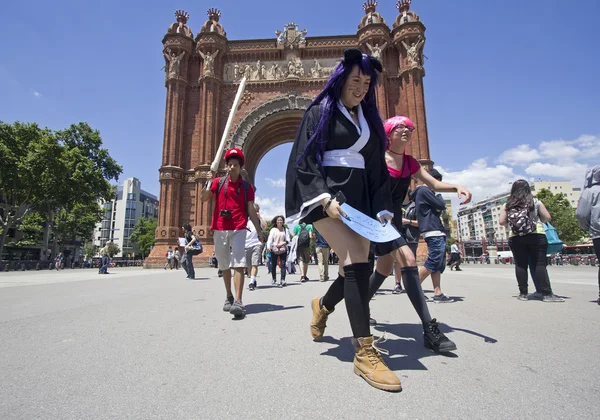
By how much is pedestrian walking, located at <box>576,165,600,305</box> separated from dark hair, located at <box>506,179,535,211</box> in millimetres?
664

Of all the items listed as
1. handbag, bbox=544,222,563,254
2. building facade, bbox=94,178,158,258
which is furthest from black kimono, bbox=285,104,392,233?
building facade, bbox=94,178,158,258

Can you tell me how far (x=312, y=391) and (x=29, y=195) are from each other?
1197 inches

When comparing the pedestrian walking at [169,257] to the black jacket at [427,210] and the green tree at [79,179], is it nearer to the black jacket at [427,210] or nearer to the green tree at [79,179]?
the green tree at [79,179]

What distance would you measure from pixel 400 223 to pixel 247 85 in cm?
2442

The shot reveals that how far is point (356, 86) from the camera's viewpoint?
232cm

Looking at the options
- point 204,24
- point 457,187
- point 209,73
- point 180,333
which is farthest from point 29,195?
point 457,187

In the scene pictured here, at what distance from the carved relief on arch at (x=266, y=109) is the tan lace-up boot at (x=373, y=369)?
22.9 m

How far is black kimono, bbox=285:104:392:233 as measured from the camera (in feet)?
7.12

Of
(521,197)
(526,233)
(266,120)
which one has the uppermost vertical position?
(266,120)

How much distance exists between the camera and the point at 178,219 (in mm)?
22953

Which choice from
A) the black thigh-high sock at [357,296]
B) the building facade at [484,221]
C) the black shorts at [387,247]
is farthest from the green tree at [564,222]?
the building facade at [484,221]

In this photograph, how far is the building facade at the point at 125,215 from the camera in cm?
8412

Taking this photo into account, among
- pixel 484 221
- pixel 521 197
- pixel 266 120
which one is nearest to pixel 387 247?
pixel 521 197

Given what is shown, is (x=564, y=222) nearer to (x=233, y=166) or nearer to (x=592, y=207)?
(x=592, y=207)
